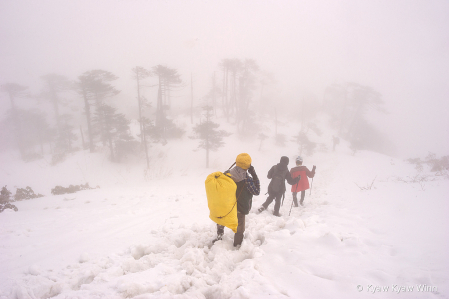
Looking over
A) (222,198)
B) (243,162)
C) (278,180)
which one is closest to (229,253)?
(222,198)

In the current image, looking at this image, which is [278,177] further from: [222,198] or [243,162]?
[222,198]

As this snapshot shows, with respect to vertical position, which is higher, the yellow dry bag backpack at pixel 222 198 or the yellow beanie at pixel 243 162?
the yellow beanie at pixel 243 162

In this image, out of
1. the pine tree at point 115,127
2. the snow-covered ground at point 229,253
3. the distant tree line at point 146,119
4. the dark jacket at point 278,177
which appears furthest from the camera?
the distant tree line at point 146,119

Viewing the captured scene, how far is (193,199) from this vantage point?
287 inches

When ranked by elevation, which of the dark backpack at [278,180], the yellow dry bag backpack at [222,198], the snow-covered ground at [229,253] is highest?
the yellow dry bag backpack at [222,198]

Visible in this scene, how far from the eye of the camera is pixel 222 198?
289cm

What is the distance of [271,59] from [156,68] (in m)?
98.5

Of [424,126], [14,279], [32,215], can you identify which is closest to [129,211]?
[32,215]

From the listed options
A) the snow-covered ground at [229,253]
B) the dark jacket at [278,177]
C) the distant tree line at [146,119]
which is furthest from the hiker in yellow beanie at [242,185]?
the distant tree line at [146,119]

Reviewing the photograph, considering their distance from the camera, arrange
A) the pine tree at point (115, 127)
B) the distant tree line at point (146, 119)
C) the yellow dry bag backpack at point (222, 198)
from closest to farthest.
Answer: the yellow dry bag backpack at point (222, 198) < the pine tree at point (115, 127) < the distant tree line at point (146, 119)

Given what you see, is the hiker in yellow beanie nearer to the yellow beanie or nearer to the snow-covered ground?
the yellow beanie

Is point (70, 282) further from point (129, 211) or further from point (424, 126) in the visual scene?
point (424, 126)

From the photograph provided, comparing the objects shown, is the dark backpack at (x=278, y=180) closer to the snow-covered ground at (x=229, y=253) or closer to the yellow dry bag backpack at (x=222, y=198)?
the snow-covered ground at (x=229, y=253)

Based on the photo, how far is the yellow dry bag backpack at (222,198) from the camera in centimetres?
287
